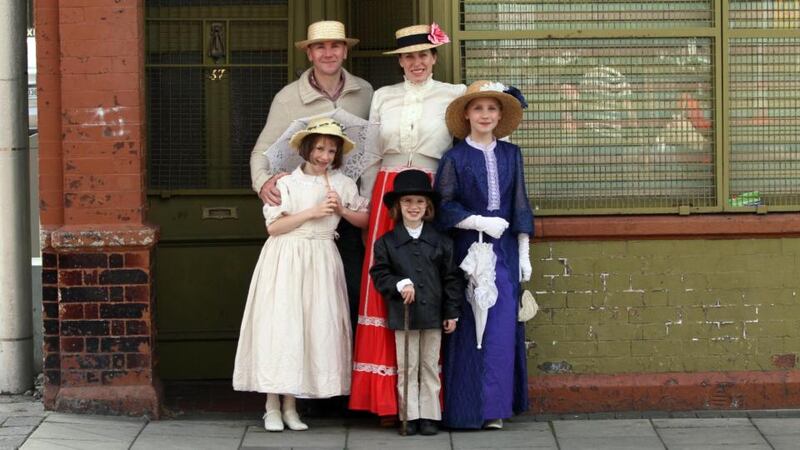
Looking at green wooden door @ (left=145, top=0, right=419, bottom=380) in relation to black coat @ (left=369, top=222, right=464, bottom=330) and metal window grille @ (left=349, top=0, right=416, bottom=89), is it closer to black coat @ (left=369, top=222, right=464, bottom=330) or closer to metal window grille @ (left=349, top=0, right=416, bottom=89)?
Answer: metal window grille @ (left=349, top=0, right=416, bottom=89)

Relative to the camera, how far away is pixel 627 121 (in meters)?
9.12

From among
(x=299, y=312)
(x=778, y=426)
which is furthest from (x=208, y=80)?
(x=778, y=426)

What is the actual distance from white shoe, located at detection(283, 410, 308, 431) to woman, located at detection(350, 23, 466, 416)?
1.02ft

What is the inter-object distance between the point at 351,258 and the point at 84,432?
5.81 feet

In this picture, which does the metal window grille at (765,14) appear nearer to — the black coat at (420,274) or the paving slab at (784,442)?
the black coat at (420,274)

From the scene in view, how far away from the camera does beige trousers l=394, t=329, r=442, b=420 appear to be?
336 inches

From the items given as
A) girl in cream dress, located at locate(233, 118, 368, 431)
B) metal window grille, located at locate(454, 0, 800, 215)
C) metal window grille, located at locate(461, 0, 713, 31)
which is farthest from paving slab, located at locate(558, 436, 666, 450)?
metal window grille, located at locate(461, 0, 713, 31)

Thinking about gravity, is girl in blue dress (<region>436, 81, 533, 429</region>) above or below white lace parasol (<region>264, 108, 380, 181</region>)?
below

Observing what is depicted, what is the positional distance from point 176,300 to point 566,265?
261 centimetres

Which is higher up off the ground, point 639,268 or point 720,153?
point 720,153

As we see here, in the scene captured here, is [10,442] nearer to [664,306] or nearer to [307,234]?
[307,234]

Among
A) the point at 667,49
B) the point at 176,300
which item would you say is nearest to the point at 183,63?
the point at 176,300

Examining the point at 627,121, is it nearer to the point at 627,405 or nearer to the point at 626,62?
the point at 626,62

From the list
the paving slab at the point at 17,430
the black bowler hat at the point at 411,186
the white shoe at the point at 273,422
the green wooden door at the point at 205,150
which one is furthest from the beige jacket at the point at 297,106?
the paving slab at the point at 17,430
